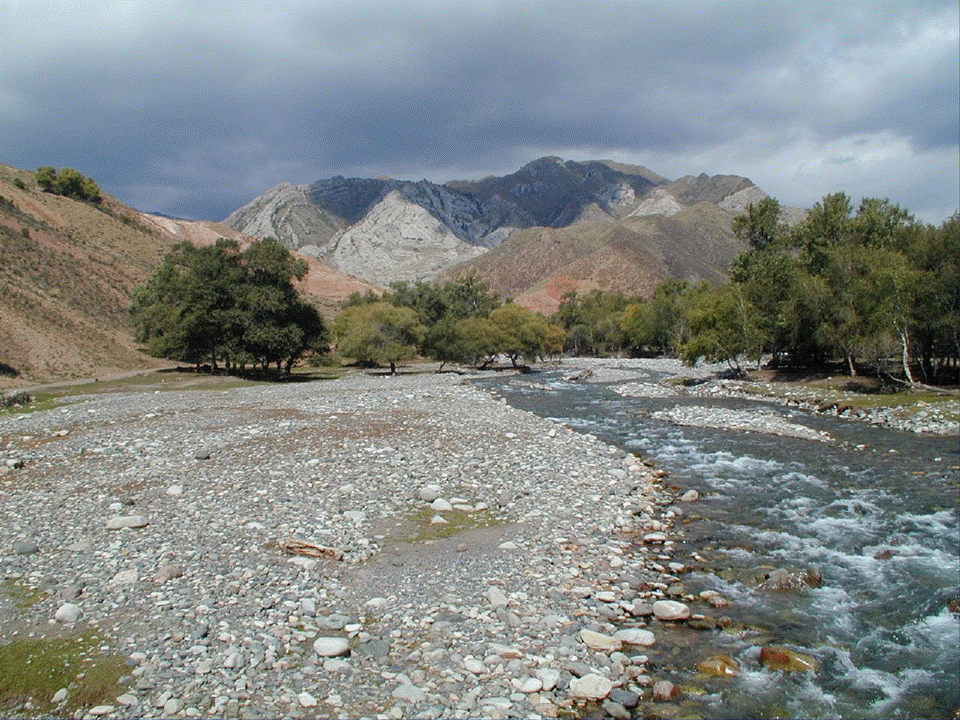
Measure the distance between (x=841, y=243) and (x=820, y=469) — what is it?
125ft

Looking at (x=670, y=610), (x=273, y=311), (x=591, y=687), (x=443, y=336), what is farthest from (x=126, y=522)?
(x=443, y=336)

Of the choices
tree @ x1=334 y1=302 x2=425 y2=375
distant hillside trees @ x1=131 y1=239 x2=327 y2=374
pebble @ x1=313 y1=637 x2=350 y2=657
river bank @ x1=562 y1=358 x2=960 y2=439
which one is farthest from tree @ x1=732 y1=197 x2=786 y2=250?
pebble @ x1=313 y1=637 x2=350 y2=657

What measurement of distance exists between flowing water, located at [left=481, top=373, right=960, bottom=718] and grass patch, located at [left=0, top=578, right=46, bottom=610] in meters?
9.35

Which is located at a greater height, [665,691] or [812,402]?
[812,402]

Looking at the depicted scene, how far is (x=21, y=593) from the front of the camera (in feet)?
30.9

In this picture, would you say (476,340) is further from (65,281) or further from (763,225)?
(65,281)

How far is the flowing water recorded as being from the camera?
26.7 ft

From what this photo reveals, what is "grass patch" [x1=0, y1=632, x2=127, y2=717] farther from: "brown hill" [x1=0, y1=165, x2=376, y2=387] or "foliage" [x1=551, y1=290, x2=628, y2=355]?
"foliage" [x1=551, y1=290, x2=628, y2=355]

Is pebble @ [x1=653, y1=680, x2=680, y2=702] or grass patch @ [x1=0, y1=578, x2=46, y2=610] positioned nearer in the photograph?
pebble @ [x1=653, y1=680, x2=680, y2=702]

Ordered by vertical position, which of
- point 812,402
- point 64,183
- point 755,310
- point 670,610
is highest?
point 64,183

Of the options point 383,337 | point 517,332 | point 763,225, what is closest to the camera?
point 763,225

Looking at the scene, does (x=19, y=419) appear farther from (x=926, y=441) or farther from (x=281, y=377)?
(x=926, y=441)

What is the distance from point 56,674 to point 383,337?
63156mm

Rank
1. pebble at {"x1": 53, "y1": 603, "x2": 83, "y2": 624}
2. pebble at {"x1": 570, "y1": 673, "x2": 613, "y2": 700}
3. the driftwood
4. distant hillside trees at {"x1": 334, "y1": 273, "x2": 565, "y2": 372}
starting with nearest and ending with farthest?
pebble at {"x1": 570, "y1": 673, "x2": 613, "y2": 700} → pebble at {"x1": 53, "y1": 603, "x2": 83, "y2": 624} → the driftwood → distant hillside trees at {"x1": 334, "y1": 273, "x2": 565, "y2": 372}
